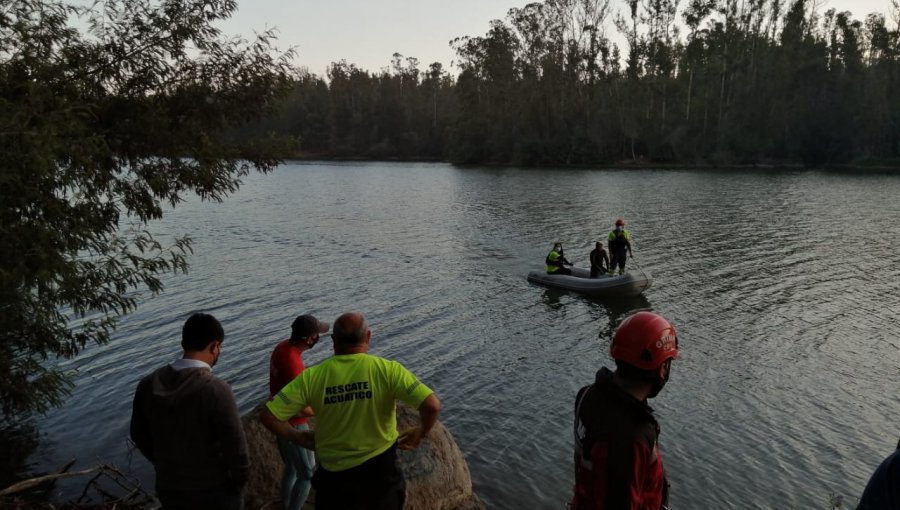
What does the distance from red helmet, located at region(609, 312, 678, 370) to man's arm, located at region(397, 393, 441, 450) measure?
3.80ft

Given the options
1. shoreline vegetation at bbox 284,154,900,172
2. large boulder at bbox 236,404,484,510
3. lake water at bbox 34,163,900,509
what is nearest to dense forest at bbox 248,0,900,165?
shoreline vegetation at bbox 284,154,900,172

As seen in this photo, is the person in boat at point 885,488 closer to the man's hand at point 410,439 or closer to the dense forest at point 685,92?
the man's hand at point 410,439

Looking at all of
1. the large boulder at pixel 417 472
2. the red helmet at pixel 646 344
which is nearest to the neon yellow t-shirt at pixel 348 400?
the red helmet at pixel 646 344

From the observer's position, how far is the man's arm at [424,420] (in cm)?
367

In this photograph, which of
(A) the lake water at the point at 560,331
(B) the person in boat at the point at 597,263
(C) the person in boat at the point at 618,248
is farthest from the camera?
(C) the person in boat at the point at 618,248

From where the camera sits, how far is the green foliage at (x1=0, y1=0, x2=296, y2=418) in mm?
6371

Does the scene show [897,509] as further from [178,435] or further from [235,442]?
[178,435]

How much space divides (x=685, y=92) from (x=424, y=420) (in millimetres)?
93045

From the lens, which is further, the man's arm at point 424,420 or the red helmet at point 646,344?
the man's arm at point 424,420

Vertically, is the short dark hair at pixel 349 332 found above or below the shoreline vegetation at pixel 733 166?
above

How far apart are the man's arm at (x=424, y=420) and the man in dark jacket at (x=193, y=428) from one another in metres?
1.03

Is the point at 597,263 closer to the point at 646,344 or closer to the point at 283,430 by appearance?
the point at 283,430

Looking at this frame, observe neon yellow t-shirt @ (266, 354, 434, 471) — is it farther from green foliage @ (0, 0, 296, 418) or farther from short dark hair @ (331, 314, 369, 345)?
green foliage @ (0, 0, 296, 418)

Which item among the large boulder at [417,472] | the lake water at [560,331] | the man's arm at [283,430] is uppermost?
the man's arm at [283,430]
